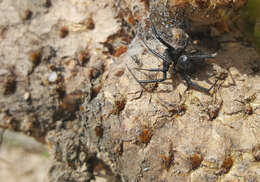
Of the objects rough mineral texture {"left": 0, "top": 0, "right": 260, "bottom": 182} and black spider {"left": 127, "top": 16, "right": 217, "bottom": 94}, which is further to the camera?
black spider {"left": 127, "top": 16, "right": 217, "bottom": 94}

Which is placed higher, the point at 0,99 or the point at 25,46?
the point at 25,46

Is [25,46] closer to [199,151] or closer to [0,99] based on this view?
[0,99]

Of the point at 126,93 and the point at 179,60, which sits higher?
the point at 179,60

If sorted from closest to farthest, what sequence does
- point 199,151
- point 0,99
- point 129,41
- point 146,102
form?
point 199,151 → point 146,102 → point 129,41 → point 0,99

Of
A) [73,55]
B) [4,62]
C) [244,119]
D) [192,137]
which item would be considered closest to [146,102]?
[192,137]

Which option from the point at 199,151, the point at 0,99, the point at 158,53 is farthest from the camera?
the point at 0,99

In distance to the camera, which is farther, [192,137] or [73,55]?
[73,55]

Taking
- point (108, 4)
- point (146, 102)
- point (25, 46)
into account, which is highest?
point (108, 4)

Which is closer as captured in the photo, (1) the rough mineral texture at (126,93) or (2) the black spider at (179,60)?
(1) the rough mineral texture at (126,93)
